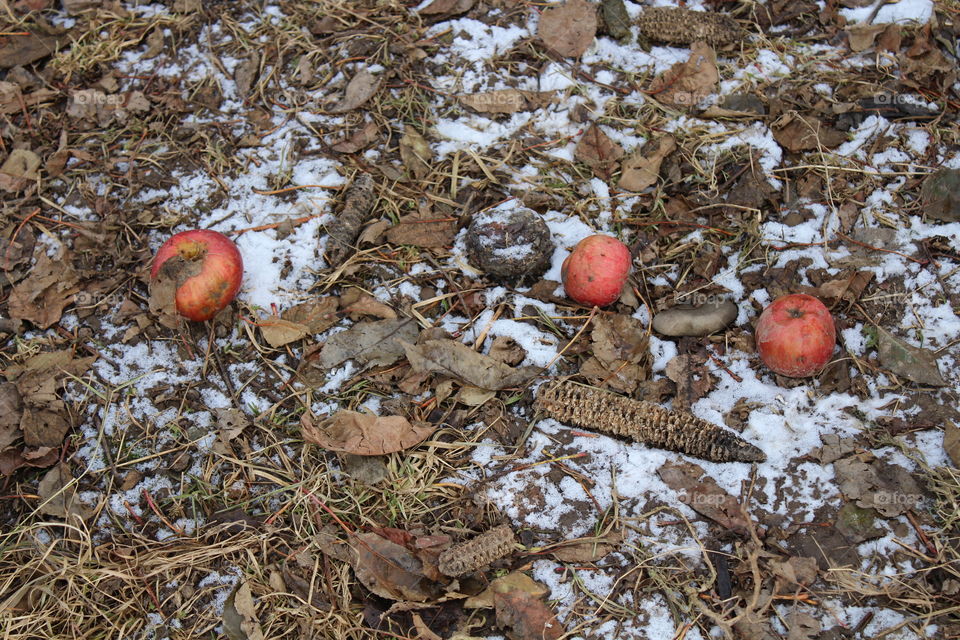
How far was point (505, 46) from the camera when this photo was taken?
11.6 ft

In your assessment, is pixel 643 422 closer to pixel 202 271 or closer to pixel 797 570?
pixel 797 570

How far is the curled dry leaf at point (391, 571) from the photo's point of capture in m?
2.28

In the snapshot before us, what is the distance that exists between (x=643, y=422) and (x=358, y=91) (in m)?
2.27

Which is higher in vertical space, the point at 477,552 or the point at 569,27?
the point at 569,27

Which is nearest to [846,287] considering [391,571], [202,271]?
[391,571]

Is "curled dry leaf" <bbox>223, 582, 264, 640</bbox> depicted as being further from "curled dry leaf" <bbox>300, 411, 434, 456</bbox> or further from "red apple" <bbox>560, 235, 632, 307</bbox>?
"red apple" <bbox>560, 235, 632, 307</bbox>

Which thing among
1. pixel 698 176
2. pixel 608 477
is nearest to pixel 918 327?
pixel 698 176

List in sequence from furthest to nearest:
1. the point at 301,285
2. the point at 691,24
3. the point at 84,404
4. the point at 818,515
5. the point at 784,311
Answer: the point at 691,24, the point at 301,285, the point at 84,404, the point at 784,311, the point at 818,515

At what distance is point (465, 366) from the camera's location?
105 inches

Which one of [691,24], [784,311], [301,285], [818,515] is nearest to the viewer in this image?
[818,515]

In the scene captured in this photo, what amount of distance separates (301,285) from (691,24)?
245 centimetres

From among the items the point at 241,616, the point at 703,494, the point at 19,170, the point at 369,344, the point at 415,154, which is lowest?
the point at 241,616

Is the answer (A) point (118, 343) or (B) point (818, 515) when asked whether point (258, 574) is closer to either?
(A) point (118, 343)

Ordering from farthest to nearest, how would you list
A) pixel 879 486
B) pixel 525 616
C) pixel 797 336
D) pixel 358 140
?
pixel 358 140, pixel 797 336, pixel 879 486, pixel 525 616
